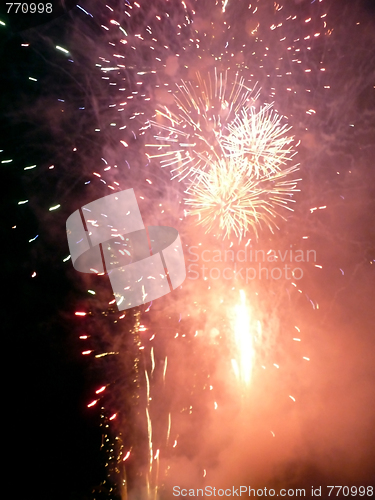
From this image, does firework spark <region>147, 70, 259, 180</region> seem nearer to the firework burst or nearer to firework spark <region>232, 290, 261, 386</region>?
the firework burst

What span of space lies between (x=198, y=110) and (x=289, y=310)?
1262 millimetres

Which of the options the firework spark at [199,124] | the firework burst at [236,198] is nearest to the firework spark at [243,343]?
the firework burst at [236,198]

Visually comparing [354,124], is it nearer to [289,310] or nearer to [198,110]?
[198,110]

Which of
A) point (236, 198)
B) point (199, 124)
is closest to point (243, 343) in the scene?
point (236, 198)

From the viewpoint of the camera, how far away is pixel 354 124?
1.88 metres

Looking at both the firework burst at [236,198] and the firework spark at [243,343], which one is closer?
the firework burst at [236,198]

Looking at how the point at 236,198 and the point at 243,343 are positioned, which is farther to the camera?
the point at 243,343

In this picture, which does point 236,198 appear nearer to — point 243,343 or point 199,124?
point 199,124

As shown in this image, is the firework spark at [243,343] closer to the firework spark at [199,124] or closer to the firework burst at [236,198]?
the firework burst at [236,198]

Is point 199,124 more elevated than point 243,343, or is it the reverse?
point 199,124

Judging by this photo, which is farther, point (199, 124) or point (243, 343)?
point (243, 343)

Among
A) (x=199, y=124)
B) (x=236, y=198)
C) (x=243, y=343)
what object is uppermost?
(x=199, y=124)

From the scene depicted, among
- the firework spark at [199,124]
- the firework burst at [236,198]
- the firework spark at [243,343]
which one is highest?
the firework spark at [199,124]

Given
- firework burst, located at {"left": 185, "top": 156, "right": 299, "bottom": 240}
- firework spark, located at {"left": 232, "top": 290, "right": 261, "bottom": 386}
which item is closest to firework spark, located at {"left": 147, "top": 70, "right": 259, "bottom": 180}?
firework burst, located at {"left": 185, "top": 156, "right": 299, "bottom": 240}
